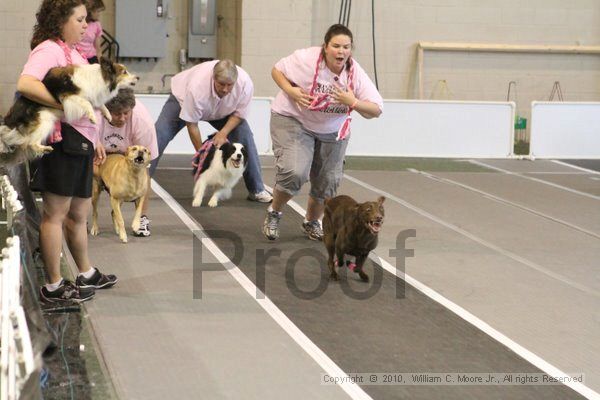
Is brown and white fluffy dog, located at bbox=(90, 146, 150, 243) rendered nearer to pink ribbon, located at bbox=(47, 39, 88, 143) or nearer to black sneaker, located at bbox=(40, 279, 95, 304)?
black sneaker, located at bbox=(40, 279, 95, 304)

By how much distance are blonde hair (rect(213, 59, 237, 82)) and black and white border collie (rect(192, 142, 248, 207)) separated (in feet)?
3.00

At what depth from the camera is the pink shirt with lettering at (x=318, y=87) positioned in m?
6.16

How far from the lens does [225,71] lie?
7.23 metres

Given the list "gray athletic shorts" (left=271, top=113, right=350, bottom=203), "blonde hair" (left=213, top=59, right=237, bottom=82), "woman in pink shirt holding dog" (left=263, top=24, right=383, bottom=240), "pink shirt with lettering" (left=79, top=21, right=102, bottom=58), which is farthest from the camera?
"pink shirt with lettering" (left=79, top=21, right=102, bottom=58)

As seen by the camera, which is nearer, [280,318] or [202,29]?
[280,318]

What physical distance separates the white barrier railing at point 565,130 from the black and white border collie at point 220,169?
17.8 ft

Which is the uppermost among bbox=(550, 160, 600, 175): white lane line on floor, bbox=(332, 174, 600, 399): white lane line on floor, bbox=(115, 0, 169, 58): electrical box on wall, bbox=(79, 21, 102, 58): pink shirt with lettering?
bbox=(115, 0, 169, 58): electrical box on wall

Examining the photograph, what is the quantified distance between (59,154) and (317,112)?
2.13 meters

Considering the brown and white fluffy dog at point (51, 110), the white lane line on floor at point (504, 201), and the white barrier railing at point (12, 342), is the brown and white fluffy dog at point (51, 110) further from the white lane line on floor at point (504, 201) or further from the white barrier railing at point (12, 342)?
the white lane line on floor at point (504, 201)

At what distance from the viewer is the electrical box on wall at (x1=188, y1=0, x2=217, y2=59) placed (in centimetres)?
1395

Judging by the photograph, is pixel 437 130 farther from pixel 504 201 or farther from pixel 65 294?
pixel 65 294

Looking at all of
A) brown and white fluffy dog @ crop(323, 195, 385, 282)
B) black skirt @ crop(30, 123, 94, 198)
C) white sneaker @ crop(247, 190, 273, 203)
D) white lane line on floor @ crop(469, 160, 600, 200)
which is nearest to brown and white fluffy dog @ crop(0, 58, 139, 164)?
black skirt @ crop(30, 123, 94, 198)

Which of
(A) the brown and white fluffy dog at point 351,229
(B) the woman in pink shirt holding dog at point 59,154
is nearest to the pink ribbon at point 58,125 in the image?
(B) the woman in pink shirt holding dog at point 59,154

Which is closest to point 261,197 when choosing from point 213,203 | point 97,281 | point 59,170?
point 213,203
